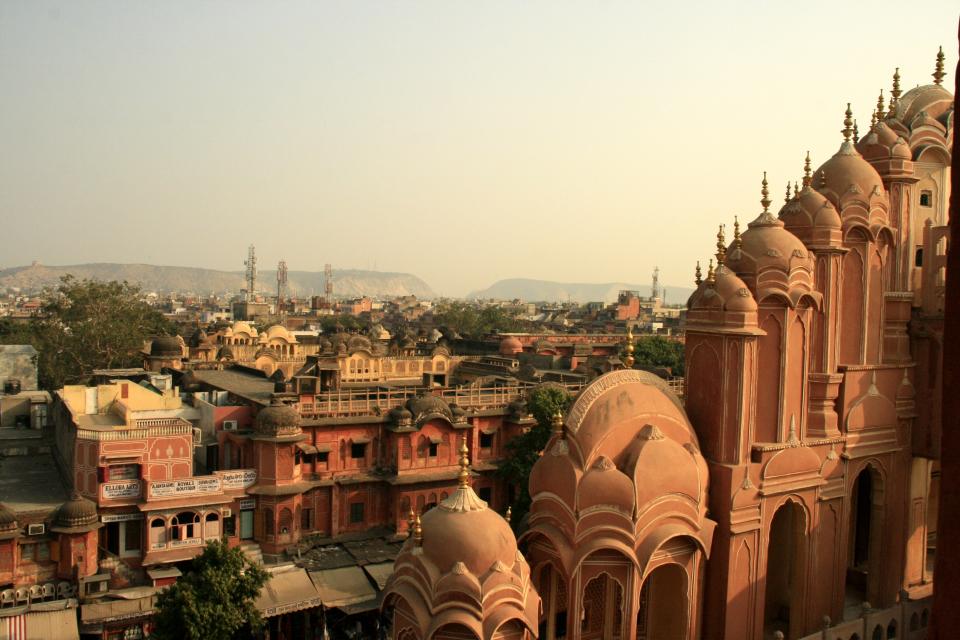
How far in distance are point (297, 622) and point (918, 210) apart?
68.2 ft

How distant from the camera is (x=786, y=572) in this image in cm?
1912

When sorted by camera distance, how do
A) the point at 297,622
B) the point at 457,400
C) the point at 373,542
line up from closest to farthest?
the point at 297,622 < the point at 373,542 < the point at 457,400

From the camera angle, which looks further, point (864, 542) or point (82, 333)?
point (82, 333)

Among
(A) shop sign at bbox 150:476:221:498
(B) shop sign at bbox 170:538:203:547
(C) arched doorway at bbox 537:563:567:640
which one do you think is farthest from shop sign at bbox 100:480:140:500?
(C) arched doorway at bbox 537:563:567:640

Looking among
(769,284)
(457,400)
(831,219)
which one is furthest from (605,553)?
(457,400)

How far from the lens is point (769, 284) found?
17.2 metres

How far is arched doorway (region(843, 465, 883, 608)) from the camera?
19.3m

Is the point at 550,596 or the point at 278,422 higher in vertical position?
the point at 278,422

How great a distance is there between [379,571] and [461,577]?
12.5m

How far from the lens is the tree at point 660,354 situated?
54719 millimetres

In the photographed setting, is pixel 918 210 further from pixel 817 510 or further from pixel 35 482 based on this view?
pixel 35 482

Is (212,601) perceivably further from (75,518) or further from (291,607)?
(75,518)

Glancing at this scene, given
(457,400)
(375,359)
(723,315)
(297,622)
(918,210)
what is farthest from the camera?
(375,359)

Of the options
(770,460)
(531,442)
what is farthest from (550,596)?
(531,442)
